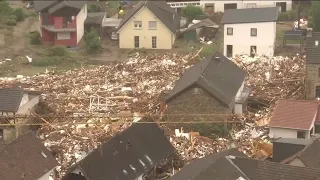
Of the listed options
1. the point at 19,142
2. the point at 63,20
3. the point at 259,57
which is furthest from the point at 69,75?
the point at 19,142

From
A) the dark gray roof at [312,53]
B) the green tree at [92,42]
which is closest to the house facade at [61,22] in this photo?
the green tree at [92,42]

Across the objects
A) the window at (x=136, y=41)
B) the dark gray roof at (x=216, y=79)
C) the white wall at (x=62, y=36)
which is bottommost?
the dark gray roof at (x=216, y=79)

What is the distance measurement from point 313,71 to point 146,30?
15207 millimetres

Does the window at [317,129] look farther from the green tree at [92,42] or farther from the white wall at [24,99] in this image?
the green tree at [92,42]

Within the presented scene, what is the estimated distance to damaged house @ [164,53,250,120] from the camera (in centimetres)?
2942

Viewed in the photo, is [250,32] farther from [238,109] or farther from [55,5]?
[55,5]

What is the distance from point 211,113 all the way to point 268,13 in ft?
46.5

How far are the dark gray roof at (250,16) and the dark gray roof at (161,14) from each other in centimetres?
470

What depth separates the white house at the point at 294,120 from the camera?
27.6m

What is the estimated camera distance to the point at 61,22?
1786 inches

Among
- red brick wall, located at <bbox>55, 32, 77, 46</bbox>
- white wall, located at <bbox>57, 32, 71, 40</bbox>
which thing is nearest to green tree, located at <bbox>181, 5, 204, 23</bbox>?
red brick wall, located at <bbox>55, 32, 77, 46</bbox>

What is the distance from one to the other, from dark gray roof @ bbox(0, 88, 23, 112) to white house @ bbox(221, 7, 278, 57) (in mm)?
16369

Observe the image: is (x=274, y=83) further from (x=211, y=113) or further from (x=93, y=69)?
(x=93, y=69)

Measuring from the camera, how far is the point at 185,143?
27.9 meters
